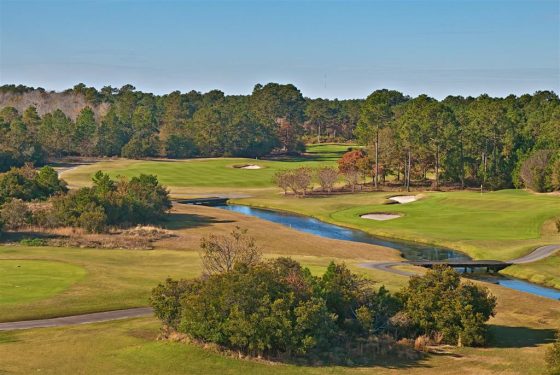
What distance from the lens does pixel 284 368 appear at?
1401 inches

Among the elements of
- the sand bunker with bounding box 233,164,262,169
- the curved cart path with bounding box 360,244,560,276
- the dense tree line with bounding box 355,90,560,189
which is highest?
the dense tree line with bounding box 355,90,560,189

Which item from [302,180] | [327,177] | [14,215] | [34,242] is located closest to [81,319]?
[34,242]

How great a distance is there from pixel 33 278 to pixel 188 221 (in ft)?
142

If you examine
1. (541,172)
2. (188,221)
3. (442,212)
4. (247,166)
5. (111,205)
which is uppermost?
(541,172)

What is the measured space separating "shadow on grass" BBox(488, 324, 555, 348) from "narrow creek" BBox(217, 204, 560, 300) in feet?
45.1

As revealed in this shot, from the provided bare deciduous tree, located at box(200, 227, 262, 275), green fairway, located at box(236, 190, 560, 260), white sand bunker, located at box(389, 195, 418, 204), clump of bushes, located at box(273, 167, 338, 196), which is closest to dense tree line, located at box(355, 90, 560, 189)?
clump of bushes, located at box(273, 167, 338, 196)

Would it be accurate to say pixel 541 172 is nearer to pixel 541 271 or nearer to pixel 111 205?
pixel 541 271

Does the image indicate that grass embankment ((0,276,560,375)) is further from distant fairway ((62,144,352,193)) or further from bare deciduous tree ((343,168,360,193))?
distant fairway ((62,144,352,193))

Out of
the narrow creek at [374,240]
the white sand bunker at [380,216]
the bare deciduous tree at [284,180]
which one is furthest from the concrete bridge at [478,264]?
the bare deciduous tree at [284,180]

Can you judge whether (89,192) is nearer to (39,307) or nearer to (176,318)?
(39,307)

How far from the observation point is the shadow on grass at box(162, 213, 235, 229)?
91.7 meters

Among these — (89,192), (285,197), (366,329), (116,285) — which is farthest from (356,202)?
(366,329)

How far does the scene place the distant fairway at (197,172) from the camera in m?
144

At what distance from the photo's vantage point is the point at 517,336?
44562 mm
